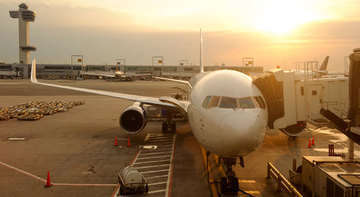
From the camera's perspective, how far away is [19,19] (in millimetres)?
183625

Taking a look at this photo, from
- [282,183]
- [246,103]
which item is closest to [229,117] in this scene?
[246,103]

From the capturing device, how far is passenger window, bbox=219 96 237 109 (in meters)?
8.80

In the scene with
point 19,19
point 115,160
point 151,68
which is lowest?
point 115,160

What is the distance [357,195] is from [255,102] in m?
3.78

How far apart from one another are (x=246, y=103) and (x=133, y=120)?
35.7 feet

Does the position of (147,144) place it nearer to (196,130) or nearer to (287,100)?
(196,130)

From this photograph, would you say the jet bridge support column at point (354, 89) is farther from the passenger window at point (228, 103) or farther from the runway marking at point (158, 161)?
the runway marking at point (158, 161)

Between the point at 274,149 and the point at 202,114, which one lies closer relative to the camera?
the point at 202,114

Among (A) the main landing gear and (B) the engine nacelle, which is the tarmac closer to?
(A) the main landing gear

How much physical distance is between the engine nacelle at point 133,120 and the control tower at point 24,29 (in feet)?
586

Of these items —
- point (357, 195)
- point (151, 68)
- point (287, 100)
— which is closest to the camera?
point (357, 195)

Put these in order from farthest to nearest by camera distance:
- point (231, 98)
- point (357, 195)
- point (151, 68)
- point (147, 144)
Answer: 1. point (151, 68)
2. point (147, 144)
3. point (231, 98)
4. point (357, 195)

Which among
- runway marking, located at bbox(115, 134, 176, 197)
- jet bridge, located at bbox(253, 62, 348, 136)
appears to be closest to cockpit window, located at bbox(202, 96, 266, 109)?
jet bridge, located at bbox(253, 62, 348, 136)

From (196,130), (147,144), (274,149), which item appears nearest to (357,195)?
(196,130)
